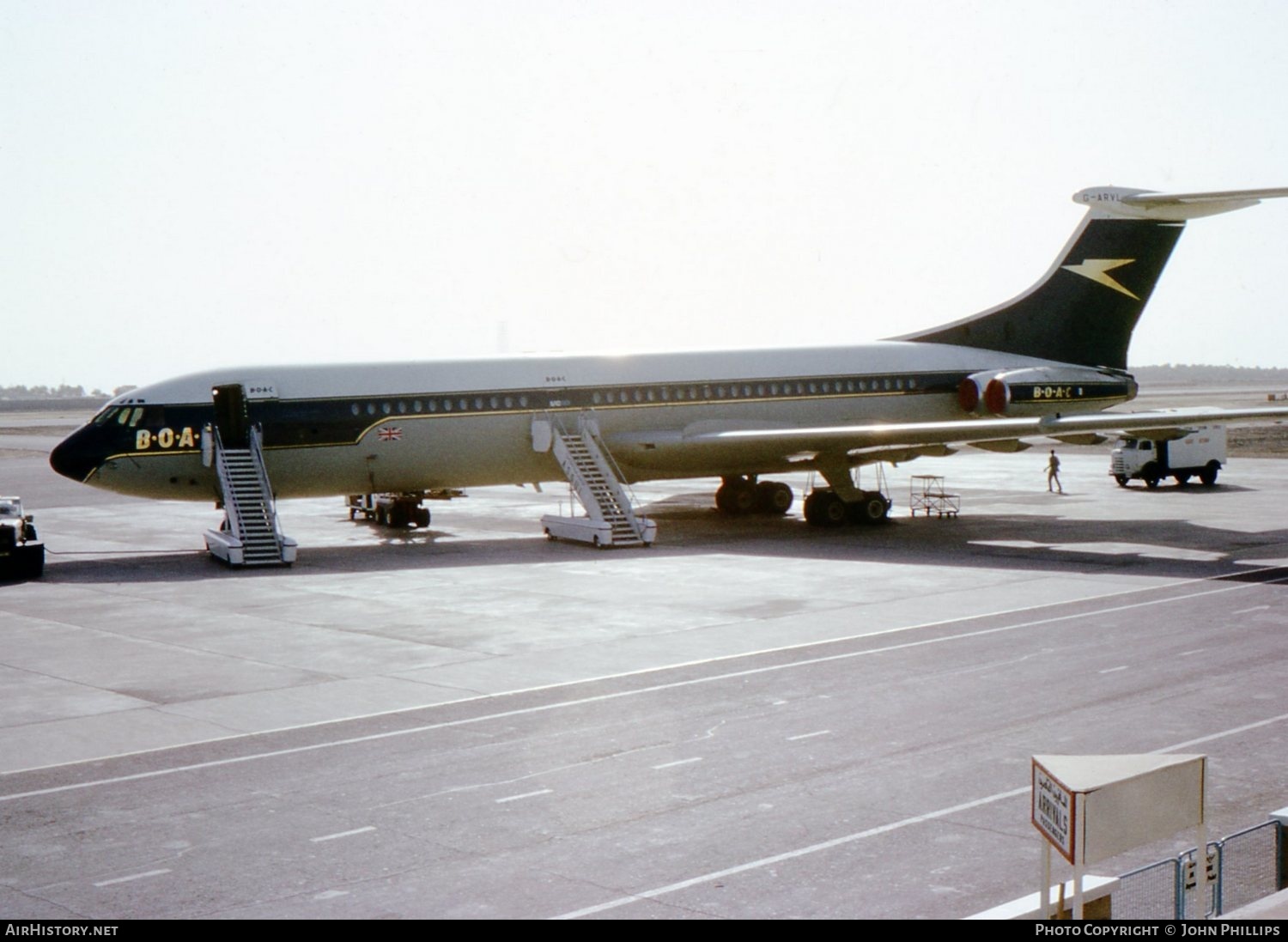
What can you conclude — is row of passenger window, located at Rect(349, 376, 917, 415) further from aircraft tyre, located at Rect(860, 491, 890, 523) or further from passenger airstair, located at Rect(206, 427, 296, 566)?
aircraft tyre, located at Rect(860, 491, 890, 523)

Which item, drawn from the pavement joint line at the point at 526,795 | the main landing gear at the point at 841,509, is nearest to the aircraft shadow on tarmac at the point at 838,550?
the main landing gear at the point at 841,509

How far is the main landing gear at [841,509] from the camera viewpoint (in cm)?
3825

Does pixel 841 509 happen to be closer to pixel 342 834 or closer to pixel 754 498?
pixel 754 498

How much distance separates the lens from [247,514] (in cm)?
3175

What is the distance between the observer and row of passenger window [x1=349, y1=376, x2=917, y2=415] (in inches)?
1351

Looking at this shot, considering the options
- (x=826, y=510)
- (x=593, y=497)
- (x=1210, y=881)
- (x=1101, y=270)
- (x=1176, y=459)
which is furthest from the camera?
(x=1176, y=459)

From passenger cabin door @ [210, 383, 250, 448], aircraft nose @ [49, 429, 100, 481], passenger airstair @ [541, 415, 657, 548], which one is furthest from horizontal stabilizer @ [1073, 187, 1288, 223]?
aircraft nose @ [49, 429, 100, 481]

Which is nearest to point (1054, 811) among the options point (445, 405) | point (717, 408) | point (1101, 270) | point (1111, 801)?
point (1111, 801)

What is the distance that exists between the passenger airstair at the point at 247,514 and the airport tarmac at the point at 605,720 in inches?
35.0

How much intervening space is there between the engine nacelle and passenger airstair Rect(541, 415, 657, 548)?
10.5 metres

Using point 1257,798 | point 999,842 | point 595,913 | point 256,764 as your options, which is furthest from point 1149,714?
point 256,764

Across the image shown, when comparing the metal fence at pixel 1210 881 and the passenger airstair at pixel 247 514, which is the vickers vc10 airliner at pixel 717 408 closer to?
the passenger airstair at pixel 247 514

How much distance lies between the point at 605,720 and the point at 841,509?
22.7 m

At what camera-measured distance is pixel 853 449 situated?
37.2 meters
